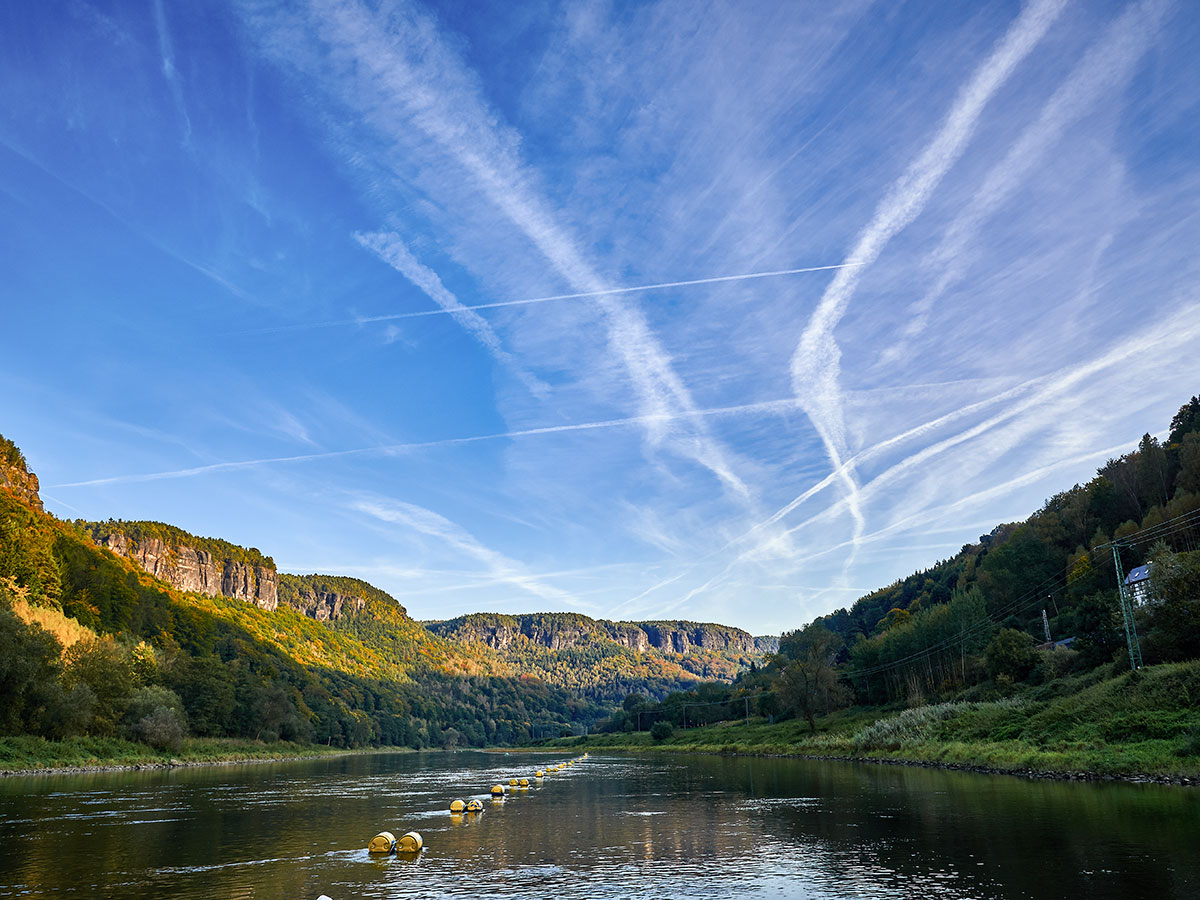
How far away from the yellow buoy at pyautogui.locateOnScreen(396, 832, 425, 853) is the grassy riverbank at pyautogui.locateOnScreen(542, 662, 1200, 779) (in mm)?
42174

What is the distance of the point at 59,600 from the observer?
423 feet

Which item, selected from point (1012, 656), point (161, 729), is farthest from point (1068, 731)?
point (161, 729)

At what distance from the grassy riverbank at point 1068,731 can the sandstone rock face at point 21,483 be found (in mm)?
170346

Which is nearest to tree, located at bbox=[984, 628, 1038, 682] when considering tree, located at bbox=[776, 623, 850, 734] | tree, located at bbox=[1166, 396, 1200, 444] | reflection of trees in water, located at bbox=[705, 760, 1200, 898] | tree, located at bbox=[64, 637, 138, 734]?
tree, located at bbox=[776, 623, 850, 734]

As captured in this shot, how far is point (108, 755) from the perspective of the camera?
307ft

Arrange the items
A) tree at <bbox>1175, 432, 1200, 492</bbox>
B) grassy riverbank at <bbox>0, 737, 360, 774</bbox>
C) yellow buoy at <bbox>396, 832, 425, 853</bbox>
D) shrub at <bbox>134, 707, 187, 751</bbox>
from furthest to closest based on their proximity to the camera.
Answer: tree at <bbox>1175, 432, 1200, 492</bbox> → shrub at <bbox>134, 707, 187, 751</bbox> → grassy riverbank at <bbox>0, 737, 360, 774</bbox> → yellow buoy at <bbox>396, 832, 425, 853</bbox>

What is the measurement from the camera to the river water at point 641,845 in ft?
74.9

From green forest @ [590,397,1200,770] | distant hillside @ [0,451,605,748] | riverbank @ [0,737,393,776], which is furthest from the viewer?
distant hillside @ [0,451,605,748]

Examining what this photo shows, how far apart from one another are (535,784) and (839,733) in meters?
58.4

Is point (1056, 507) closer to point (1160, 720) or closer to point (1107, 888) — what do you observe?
point (1160, 720)

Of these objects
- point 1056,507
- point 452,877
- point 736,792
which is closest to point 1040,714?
point 736,792

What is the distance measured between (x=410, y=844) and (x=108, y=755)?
8616cm

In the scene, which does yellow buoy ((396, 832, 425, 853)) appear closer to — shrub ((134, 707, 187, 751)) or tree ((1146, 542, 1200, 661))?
tree ((1146, 542, 1200, 661))

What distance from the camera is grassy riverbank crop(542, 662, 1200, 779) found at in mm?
47281
